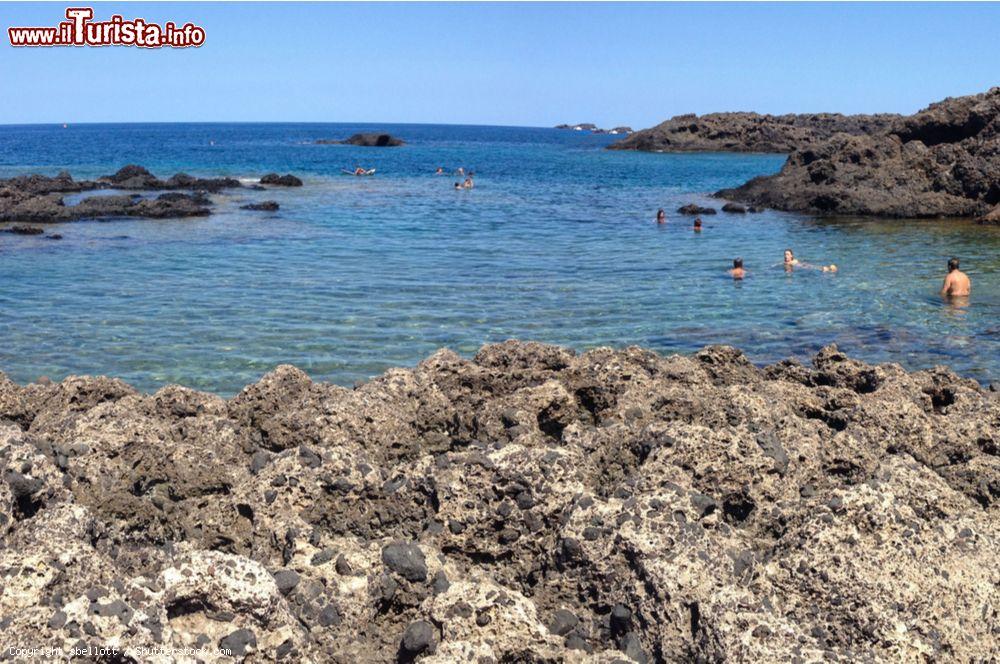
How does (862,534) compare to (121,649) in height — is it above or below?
above

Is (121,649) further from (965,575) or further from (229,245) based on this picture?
(229,245)

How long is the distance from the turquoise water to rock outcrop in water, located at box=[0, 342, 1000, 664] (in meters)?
6.98

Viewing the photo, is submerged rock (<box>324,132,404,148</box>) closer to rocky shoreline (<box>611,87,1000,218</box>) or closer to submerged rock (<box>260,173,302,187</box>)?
submerged rock (<box>260,173,302,187</box>)

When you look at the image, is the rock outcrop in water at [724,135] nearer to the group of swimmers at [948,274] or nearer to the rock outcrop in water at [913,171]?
the rock outcrop in water at [913,171]

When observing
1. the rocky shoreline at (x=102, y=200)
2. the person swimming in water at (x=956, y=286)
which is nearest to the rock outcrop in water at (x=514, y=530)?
the person swimming in water at (x=956, y=286)

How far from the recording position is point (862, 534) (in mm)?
4727

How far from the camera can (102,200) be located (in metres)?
37.7

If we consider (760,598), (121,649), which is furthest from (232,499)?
(760,598)

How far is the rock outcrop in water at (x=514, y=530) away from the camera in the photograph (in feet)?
14.2

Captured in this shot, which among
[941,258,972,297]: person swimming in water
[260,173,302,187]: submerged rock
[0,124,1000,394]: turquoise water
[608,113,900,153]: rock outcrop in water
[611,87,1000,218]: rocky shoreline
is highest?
[608,113,900,153]: rock outcrop in water

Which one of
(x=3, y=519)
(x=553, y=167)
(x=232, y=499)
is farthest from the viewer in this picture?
(x=553, y=167)

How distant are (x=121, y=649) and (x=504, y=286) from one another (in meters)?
18.0

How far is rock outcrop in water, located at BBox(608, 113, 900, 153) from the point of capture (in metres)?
110

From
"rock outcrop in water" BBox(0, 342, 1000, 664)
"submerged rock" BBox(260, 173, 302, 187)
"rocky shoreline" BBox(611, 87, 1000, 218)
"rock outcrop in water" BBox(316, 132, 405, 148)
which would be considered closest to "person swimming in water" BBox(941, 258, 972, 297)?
"rock outcrop in water" BBox(0, 342, 1000, 664)
